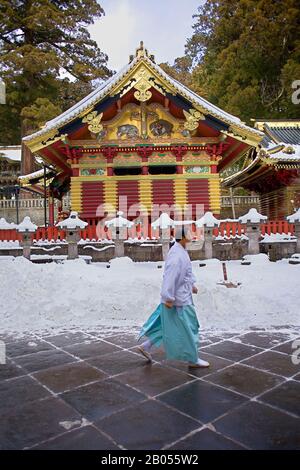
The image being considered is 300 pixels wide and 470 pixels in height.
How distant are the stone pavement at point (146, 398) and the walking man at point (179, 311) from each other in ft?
0.72

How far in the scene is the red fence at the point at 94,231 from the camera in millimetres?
13602

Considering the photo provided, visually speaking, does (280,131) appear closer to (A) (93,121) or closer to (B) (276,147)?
(B) (276,147)

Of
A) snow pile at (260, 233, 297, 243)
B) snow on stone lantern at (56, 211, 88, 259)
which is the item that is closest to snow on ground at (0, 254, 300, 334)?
snow on stone lantern at (56, 211, 88, 259)

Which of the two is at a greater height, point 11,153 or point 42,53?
point 42,53

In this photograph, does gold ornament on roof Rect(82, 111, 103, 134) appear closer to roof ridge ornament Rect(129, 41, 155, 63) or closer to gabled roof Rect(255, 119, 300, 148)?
roof ridge ornament Rect(129, 41, 155, 63)

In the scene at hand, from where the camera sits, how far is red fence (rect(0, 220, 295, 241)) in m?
13.6

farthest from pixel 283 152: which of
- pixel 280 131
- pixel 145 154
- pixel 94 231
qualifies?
pixel 94 231

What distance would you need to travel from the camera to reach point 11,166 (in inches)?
1190

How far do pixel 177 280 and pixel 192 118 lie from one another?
40.9 feet

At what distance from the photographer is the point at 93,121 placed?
15008 mm

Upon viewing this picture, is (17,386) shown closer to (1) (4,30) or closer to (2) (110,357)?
(2) (110,357)

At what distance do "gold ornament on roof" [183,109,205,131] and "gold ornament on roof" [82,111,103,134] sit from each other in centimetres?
364

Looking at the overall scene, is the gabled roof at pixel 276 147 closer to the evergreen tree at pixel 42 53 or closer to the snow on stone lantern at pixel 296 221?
the snow on stone lantern at pixel 296 221
